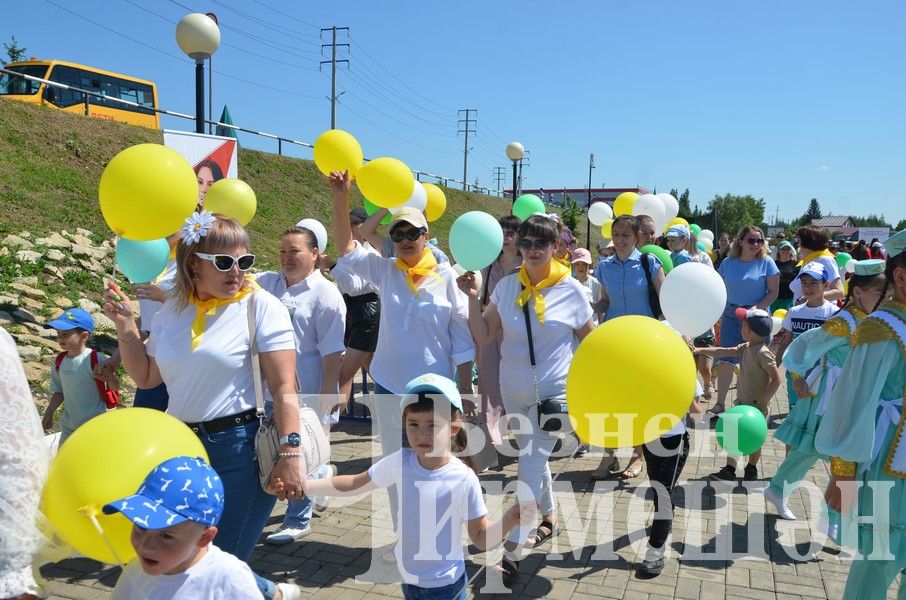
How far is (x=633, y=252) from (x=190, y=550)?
4764mm

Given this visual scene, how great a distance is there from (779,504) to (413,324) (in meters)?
2.87

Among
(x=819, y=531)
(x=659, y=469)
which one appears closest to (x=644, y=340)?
(x=659, y=469)

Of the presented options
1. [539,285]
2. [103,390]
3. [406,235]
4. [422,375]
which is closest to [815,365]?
[539,285]

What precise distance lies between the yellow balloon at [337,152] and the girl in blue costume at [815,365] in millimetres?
2972

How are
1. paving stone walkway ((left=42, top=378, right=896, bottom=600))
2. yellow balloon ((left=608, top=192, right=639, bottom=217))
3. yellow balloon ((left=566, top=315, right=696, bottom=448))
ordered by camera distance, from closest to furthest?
1. yellow balloon ((left=566, top=315, right=696, bottom=448))
2. paving stone walkway ((left=42, top=378, right=896, bottom=600))
3. yellow balloon ((left=608, top=192, right=639, bottom=217))

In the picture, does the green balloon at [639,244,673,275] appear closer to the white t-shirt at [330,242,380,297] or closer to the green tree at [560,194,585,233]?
the white t-shirt at [330,242,380,297]

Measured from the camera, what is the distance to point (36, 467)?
7.11 ft

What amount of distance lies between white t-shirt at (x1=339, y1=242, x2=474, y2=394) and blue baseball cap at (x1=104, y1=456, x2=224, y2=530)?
214 centimetres

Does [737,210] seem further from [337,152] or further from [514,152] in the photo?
[337,152]

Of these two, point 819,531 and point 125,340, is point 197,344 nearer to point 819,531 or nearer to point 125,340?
point 125,340

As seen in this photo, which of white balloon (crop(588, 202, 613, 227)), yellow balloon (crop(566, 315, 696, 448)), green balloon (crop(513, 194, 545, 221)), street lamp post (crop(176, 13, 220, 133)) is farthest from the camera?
white balloon (crop(588, 202, 613, 227))

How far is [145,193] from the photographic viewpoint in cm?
327

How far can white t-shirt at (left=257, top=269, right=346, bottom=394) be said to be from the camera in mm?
4402

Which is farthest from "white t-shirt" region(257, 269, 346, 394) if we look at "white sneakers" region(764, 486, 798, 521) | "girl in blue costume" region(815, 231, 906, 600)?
"white sneakers" region(764, 486, 798, 521)
